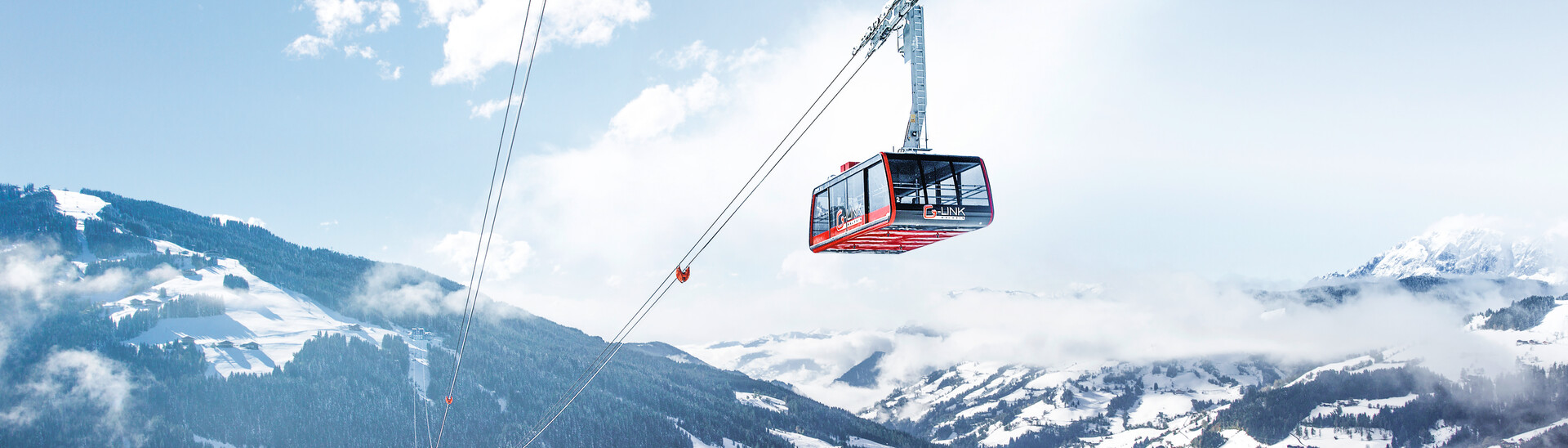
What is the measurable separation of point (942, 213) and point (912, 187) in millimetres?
1272

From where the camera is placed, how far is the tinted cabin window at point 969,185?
83.3 ft

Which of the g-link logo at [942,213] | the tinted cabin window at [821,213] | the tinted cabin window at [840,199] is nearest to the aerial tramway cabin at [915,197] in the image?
the g-link logo at [942,213]

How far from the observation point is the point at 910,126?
86.0 ft

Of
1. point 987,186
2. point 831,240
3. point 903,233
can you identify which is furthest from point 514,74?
point 987,186

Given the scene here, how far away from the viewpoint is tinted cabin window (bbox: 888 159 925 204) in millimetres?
24531

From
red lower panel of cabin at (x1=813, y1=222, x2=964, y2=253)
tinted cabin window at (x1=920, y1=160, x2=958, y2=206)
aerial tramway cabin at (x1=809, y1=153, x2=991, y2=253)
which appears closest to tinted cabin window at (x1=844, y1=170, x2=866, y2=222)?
aerial tramway cabin at (x1=809, y1=153, x2=991, y2=253)

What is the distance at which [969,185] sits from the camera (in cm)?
2539

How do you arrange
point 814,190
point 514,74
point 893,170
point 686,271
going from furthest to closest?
point 686,271
point 814,190
point 514,74
point 893,170

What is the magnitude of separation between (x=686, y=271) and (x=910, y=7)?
46.2ft

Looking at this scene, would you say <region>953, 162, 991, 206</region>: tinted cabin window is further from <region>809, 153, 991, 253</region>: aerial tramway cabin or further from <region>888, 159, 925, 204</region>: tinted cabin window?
<region>888, 159, 925, 204</region>: tinted cabin window

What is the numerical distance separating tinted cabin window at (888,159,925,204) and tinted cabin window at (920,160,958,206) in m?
0.27

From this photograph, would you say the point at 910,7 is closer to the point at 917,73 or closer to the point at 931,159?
the point at 917,73

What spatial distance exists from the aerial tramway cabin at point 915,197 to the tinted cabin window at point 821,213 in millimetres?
1835

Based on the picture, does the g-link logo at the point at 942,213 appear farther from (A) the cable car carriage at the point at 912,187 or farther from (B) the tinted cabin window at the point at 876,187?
(B) the tinted cabin window at the point at 876,187
